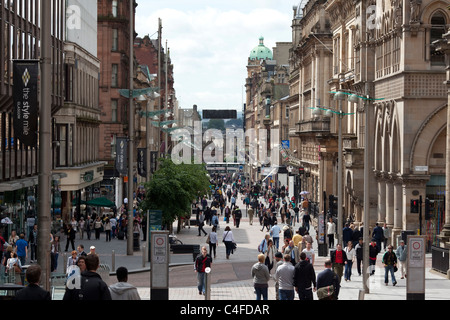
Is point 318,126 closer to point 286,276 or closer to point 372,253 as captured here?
point 372,253

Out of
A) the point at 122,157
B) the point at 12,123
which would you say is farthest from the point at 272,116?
the point at 12,123

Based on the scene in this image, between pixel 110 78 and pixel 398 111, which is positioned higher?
pixel 110 78

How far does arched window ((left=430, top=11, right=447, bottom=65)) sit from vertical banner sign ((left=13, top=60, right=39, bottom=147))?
20.9 meters

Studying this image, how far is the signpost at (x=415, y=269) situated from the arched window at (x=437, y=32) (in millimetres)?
21861

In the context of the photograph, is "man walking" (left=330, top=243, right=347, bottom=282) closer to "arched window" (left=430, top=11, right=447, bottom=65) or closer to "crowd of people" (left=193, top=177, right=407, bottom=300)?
"crowd of people" (left=193, top=177, right=407, bottom=300)

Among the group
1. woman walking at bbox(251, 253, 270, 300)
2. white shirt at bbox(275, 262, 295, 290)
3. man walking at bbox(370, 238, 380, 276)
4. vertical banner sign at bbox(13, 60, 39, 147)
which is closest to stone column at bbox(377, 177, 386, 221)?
man walking at bbox(370, 238, 380, 276)

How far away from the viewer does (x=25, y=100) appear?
27.7 m

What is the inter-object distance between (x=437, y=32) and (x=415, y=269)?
23551 millimetres

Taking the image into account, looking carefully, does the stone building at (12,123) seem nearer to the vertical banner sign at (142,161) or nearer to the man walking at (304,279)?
the vertical banner sign at (142,161)

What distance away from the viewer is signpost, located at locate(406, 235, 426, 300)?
21.3 m

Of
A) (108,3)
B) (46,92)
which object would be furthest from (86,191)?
(46,92)

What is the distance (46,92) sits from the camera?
18.7 meters
